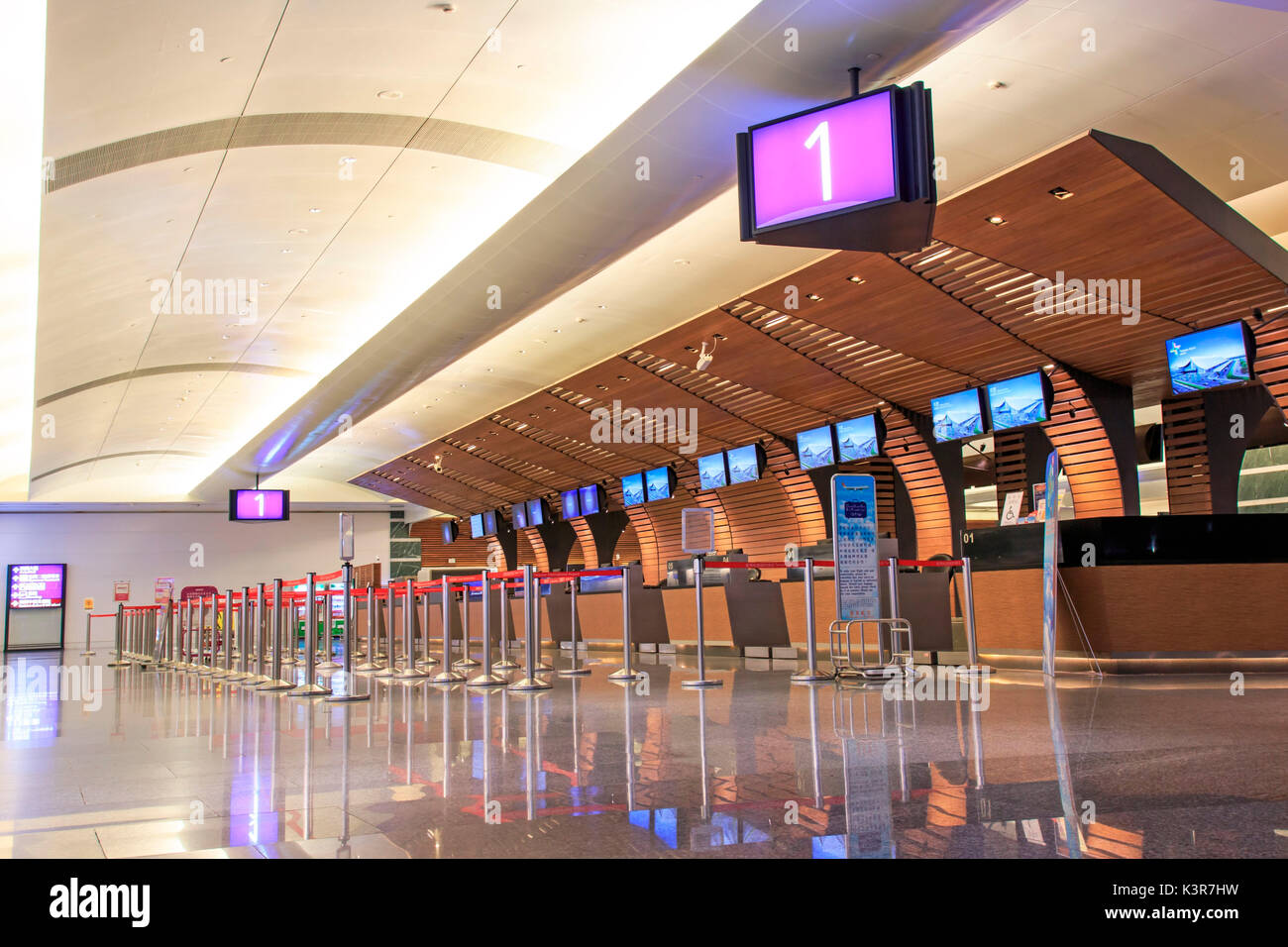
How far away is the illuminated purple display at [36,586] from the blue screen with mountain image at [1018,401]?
2810cm

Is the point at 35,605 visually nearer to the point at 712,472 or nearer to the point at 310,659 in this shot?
the point at 712,472

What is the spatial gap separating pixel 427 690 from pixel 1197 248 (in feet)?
26.1

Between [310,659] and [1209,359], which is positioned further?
[1209,359]

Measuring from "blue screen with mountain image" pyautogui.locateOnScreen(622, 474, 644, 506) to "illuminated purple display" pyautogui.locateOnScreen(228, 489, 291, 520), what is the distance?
8.16 meters

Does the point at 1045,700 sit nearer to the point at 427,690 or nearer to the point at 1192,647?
the point at 1192,647

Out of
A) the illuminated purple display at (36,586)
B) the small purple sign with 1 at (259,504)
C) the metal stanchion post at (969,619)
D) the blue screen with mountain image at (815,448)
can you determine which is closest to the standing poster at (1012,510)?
the metal stanchion post at (969,619)

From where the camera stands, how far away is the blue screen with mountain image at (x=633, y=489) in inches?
897

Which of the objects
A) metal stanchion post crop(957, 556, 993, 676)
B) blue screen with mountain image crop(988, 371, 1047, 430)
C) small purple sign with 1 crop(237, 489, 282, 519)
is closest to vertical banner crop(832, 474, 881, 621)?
metal stanchion post crop(957, 556, 993, 676)

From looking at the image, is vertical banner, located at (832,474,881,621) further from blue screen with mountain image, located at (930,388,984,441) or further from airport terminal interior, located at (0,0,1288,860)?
blue screen with mountain image, located at (930,388,984,441)

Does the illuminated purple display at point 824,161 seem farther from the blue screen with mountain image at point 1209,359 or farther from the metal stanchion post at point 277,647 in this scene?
the blue screen with mountain image at point 1209,359

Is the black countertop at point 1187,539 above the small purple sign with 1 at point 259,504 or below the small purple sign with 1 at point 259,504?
below

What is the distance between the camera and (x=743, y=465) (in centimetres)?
1891

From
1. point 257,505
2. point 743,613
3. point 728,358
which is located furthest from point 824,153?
point 257,505

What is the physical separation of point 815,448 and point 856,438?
0.99 meters
